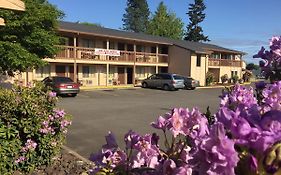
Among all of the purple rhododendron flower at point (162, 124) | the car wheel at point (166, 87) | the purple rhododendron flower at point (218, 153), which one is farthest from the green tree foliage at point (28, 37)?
the purple rhododendron flower at point (218, 153)

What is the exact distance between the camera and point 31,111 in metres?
7.55

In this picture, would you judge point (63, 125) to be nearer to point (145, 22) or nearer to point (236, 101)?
point (236, 101)

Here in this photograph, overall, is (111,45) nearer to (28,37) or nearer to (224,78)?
(28,37)

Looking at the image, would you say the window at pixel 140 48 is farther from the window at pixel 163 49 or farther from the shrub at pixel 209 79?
the shrub at pixel 209 79

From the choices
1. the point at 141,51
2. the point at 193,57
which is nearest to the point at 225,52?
the point at 193,57

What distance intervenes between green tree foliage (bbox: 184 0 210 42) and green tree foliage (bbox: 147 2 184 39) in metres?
3.70

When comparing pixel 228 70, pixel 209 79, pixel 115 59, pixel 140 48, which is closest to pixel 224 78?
pixel 228 70

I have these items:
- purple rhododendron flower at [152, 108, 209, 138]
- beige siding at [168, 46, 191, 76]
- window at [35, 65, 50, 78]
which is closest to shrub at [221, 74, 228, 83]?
beige siding at [168, 46, 191, 76]

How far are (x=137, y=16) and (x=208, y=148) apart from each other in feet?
330

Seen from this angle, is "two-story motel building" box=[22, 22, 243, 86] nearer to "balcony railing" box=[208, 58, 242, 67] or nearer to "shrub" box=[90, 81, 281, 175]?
"balcony railing" box=[208, 58, 242, 67]

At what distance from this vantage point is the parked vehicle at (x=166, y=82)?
3988 cm

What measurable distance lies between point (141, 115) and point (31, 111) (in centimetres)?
1260

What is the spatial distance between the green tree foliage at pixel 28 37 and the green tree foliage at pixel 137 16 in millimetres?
72874

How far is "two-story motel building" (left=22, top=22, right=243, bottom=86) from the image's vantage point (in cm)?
3691
